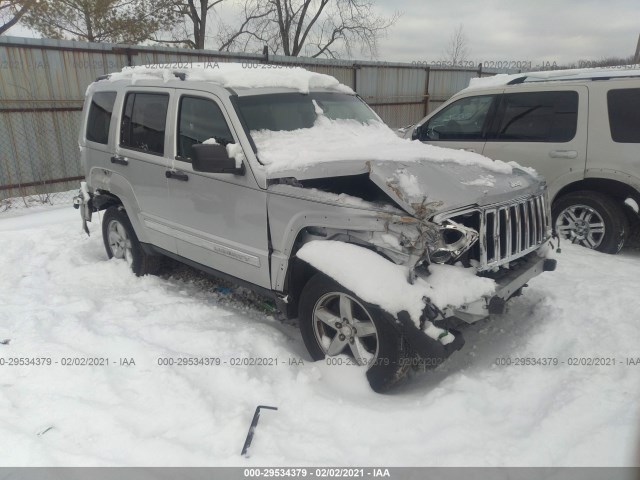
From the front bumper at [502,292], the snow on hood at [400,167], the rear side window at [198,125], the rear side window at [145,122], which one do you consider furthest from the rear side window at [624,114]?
the rear side window at [145,122]

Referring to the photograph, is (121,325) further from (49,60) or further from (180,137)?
(49,60)

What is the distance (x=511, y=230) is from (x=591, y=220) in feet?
9.22

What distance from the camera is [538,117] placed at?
227 inches

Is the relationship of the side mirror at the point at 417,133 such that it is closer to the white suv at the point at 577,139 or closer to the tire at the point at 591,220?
the white suv at the point at 577,139

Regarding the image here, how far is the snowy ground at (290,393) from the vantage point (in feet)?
8.32

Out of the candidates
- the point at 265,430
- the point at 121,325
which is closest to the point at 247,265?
the point at 121,325

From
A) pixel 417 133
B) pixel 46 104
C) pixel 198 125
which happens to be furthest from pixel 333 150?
pixel 46 104

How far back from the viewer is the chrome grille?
315 cm

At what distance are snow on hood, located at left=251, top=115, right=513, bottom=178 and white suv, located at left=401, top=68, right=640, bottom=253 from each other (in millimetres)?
2130

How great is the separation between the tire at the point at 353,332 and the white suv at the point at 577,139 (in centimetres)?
361

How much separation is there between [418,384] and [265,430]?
1152mm

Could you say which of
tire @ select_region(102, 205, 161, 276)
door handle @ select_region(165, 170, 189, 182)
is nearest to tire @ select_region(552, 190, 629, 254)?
door handle @ select_region(165, 170, 189, 182)

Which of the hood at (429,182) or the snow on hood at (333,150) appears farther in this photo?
the snow on hood at (333,150)

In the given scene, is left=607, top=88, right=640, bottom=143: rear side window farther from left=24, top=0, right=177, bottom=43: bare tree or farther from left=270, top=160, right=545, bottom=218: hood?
left=24, top=0, right=177, bottom=43: bare tree
